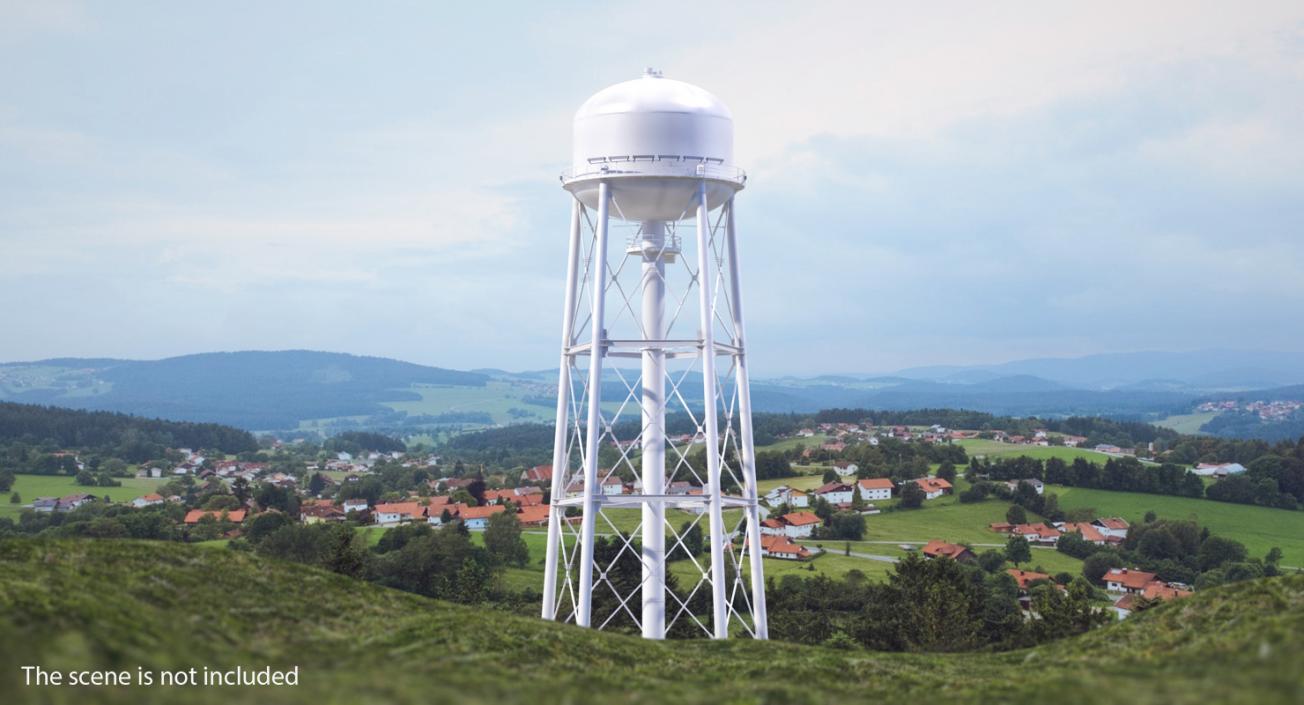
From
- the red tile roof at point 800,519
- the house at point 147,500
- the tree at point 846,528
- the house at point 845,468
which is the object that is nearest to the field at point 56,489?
the house at point 147,500

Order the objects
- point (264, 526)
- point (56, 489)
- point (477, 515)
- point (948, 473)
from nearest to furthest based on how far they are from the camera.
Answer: point (264, 526), point (477, 515), point (948, 473), point (56, 489)

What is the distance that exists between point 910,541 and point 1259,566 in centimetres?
2597

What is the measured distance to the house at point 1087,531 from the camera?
109 metres

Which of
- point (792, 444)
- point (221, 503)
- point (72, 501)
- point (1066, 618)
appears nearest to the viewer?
point (1066, 618)

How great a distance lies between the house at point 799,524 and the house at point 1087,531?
2172 centimetres

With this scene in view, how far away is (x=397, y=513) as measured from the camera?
420 ft

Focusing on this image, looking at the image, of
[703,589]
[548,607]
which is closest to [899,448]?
[703,589]

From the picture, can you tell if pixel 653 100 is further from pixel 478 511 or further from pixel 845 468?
pixel 845 468

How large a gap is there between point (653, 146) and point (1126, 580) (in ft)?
241

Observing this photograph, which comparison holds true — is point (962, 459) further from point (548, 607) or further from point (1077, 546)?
point (548, 607)

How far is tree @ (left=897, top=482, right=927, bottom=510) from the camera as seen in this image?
124 meters

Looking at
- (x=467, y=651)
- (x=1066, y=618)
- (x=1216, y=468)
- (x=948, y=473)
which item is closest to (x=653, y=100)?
(x=467, y=651)

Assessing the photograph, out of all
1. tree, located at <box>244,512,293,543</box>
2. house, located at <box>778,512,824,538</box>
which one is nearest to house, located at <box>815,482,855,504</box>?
house, located at <box>778,512,824,538</box>

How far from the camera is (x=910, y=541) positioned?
106 m
